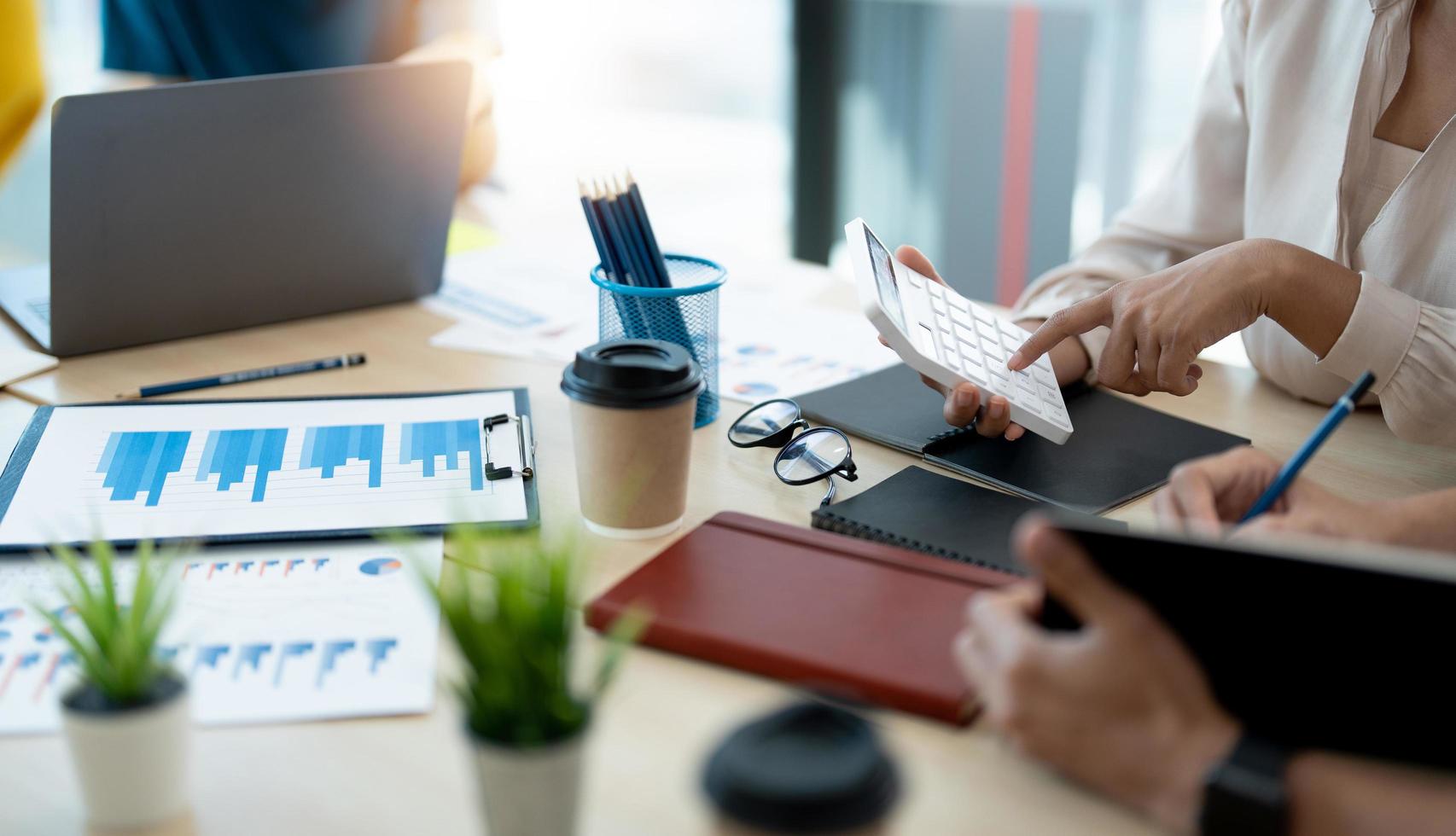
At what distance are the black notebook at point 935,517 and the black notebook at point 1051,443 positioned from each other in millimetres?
43

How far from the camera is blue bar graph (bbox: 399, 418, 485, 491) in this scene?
108cm

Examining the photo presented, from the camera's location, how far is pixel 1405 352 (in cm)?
115

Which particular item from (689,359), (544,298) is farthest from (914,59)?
(689,359)

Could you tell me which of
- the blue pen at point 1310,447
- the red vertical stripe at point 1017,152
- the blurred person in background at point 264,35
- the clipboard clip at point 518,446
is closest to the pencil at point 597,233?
the clipboard clip at point 518,446

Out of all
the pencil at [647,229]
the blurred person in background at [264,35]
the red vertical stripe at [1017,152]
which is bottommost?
the red vertical stripe at [1017,152]

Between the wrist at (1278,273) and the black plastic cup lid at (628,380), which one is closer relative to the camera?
the black plastic cup lid at (628,380)

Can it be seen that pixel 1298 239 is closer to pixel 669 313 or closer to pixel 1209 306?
pixel 1209 306

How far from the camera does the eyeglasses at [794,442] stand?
3.51 ft

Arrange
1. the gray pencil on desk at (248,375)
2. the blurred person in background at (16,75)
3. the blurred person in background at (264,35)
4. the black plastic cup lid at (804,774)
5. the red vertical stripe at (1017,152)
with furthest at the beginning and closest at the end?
the red vertical stripe at (1017,152) < the blurred person in background at (264,35) < the blurred person in background at (16,75) < the gray pencil on desk at (248,375) < the black plastic cup lid at (804,774)

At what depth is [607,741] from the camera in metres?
0.73

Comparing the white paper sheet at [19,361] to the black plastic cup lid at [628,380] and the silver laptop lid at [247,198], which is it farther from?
the black plastic cup lid at [628,380]

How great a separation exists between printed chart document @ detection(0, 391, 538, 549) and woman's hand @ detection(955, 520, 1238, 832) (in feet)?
1.42

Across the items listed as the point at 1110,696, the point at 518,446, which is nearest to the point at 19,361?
the point at 518,446

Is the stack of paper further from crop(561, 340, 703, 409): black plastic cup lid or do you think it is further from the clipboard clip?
crop(561, 340, 703, 409): black plastic cup lid
